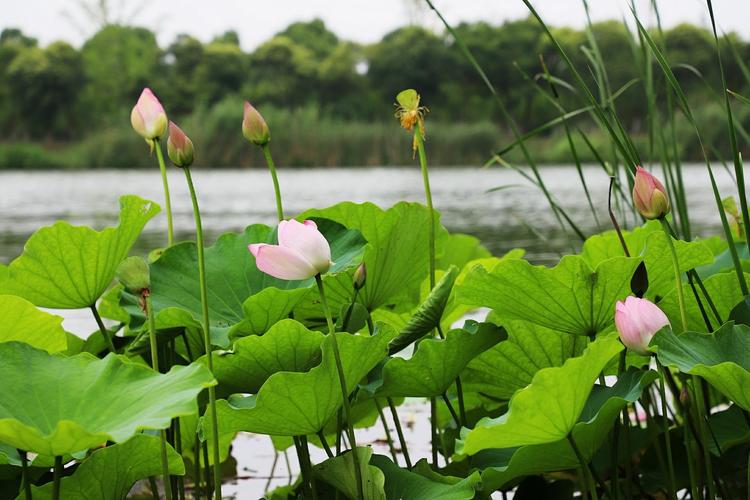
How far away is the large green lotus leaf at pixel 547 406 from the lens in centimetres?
47

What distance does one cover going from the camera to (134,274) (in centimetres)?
51

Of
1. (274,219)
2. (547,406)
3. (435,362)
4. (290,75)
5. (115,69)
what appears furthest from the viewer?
(115,69)

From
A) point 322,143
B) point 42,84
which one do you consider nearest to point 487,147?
point 322,143

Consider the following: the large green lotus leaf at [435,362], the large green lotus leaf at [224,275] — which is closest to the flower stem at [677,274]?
the large green lotus leaf at [435,362]

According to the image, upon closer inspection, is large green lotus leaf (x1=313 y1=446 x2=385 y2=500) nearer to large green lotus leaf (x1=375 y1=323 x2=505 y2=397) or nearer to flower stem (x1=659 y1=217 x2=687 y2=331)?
large green lotus leaf (x1=375 y1=323 x2=505 y2=397)

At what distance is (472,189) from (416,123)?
6330 mm

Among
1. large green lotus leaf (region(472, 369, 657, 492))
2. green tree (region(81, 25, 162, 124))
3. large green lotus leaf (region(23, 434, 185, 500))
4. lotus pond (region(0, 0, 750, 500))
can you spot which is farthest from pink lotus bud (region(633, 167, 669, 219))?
green tree (region(81, 25, 162, 124))

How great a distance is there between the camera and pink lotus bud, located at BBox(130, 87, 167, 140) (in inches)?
22.7

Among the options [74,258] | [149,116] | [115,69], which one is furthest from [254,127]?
[115,69]

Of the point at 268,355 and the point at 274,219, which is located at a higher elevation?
the point at 268,355

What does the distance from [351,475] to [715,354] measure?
0.78 ft

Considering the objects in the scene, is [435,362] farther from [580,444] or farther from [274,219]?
[274,219]

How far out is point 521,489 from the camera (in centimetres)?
72

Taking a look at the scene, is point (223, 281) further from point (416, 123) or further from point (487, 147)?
point (487, 147)
